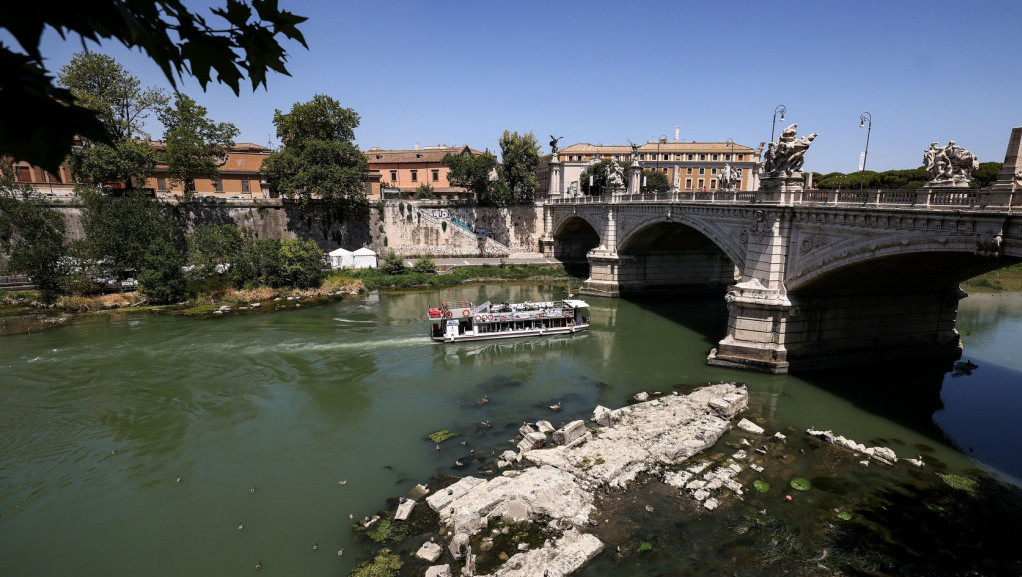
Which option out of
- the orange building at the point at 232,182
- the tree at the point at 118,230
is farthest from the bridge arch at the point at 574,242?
the tree at the point at 118,230

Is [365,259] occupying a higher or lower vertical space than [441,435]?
higher

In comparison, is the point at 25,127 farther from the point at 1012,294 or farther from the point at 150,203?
the point at 1012,294

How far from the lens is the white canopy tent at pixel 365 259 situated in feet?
152

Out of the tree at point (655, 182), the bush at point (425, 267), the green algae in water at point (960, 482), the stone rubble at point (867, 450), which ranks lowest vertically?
the green algae in water at point (960, 482)

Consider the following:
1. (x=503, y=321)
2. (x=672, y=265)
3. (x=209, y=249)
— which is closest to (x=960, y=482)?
(x=503, y=321)

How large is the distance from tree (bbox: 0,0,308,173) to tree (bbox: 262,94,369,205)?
46250 mm

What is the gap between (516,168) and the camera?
5909 centimetres

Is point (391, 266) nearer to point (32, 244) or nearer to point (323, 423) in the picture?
point (32, 244)

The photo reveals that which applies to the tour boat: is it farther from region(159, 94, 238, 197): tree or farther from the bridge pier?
region(159, 94, 238, 197): tree

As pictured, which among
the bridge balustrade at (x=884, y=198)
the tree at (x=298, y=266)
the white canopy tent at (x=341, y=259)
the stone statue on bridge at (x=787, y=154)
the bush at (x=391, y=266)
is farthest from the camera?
the white canopy tent at (x=341, y=259)

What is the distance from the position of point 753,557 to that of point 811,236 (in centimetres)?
1415

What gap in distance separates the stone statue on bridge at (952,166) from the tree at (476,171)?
44.2 metres

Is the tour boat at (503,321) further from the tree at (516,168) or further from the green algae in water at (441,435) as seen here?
the tree at (516,168)

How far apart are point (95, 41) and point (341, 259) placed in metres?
45.8
